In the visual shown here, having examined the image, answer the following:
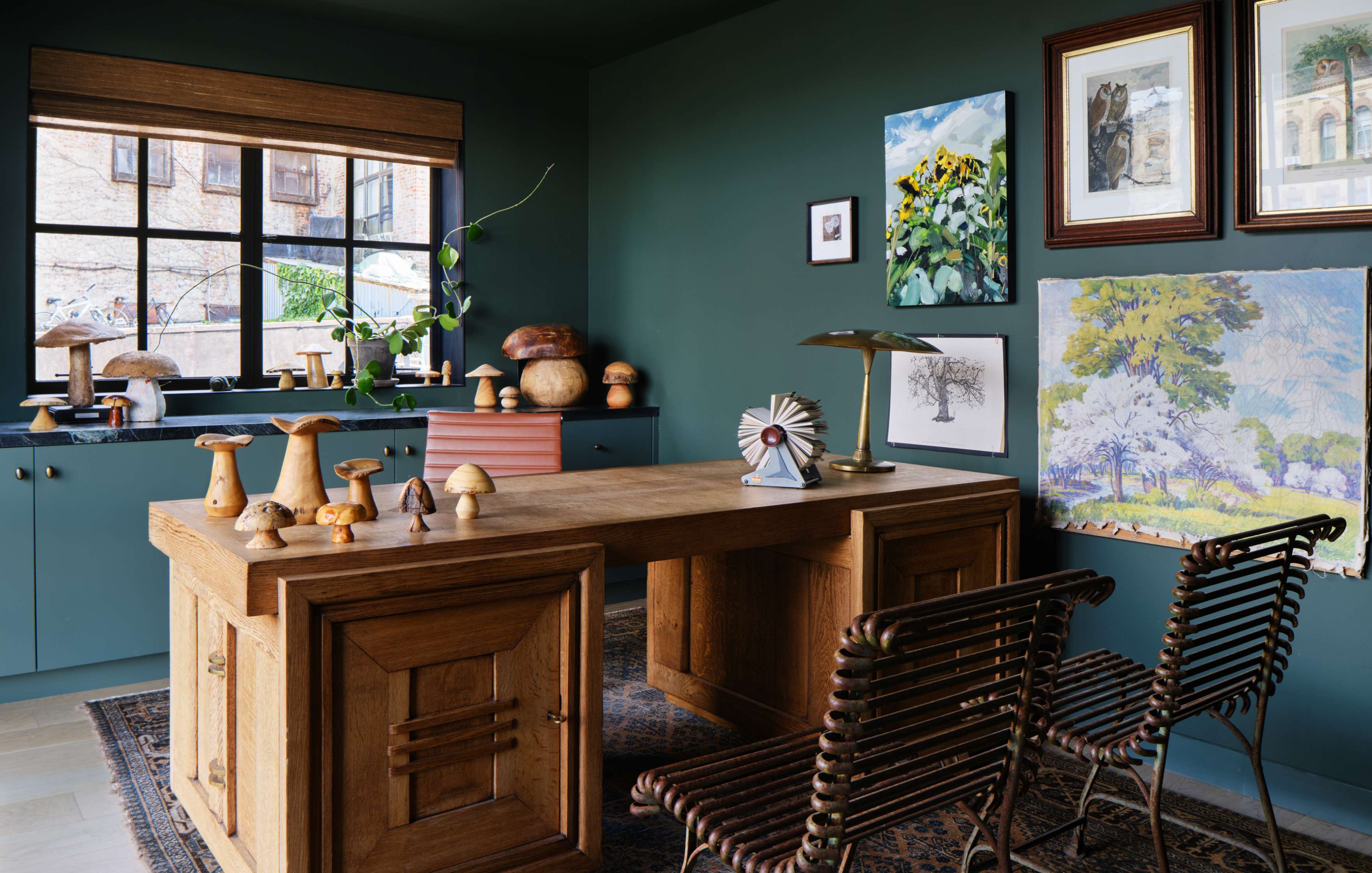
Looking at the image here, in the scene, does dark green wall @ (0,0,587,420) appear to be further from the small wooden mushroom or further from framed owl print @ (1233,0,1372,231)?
framed owl print @ (1233,0,1372,231)

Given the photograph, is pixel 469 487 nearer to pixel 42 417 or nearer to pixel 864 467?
pixel 864 467

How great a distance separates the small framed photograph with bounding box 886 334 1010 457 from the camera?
10.9 ft

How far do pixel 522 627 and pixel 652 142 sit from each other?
3.30 m

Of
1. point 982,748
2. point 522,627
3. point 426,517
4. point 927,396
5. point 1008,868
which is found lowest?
point 1008,868

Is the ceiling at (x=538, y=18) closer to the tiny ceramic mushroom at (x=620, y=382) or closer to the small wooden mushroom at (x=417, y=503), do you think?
the tiny ceramic mushroom at (x=620, y=382)

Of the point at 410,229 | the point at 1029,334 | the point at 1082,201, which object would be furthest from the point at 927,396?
the point at 410,229

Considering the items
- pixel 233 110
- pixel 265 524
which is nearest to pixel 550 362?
pixel 233 110

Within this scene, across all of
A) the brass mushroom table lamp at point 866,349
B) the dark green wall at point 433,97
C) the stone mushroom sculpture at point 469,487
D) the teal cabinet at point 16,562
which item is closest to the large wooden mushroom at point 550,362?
the dark green wall at point 433,97

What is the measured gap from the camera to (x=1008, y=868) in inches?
69.6

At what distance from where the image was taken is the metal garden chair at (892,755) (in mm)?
1432

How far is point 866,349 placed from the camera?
3.07 m

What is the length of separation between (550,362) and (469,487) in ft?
8.59

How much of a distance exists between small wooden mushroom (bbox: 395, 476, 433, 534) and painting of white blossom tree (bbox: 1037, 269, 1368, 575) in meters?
1.94

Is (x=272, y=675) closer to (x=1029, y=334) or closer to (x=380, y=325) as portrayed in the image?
(x=1029, y=334)
